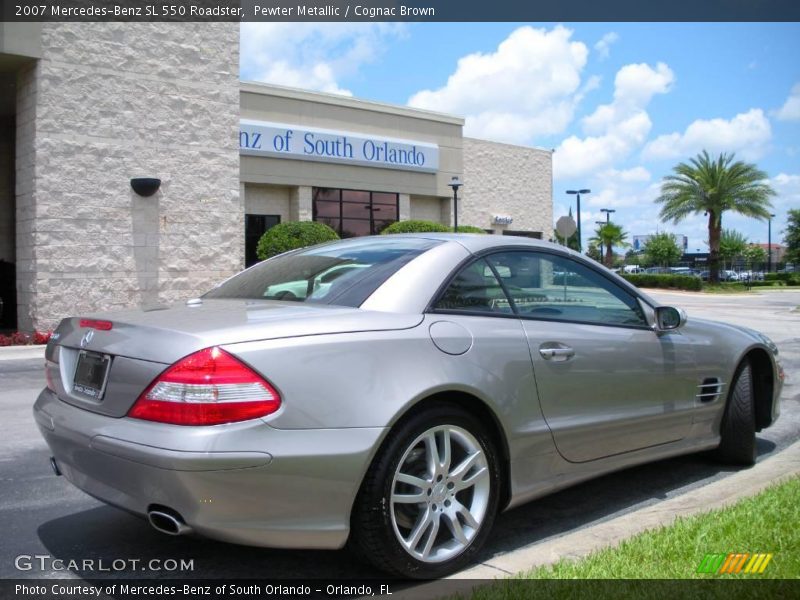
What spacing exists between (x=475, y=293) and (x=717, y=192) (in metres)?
44.9

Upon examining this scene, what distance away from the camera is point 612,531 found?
3.78 m

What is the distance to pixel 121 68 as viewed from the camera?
1458cm

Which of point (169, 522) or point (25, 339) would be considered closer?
point (169, 522)

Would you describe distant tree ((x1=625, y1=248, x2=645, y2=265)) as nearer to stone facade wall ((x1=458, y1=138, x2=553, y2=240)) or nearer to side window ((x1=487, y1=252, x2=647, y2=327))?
stone facade wall ((x1=458, y1=138, x2=553, y2=240))

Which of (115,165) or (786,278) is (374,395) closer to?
(115,165)

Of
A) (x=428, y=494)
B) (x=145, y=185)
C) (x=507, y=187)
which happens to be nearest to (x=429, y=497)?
(x=428, y=494)

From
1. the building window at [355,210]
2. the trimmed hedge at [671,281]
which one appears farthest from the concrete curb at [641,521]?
the trimmed hedge at [671,281]

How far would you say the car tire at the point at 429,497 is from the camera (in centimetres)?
302

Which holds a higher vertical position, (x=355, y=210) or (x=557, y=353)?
(x=355, y=210)

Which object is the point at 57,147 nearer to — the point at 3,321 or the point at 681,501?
the point at 3,321

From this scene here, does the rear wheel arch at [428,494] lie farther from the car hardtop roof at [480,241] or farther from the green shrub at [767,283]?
the green shrub at [767,283]

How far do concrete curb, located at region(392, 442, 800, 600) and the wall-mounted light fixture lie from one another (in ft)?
40.5

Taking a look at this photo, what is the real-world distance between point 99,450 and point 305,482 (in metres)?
0.84

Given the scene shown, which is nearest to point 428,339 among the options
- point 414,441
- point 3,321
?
point 414,441
